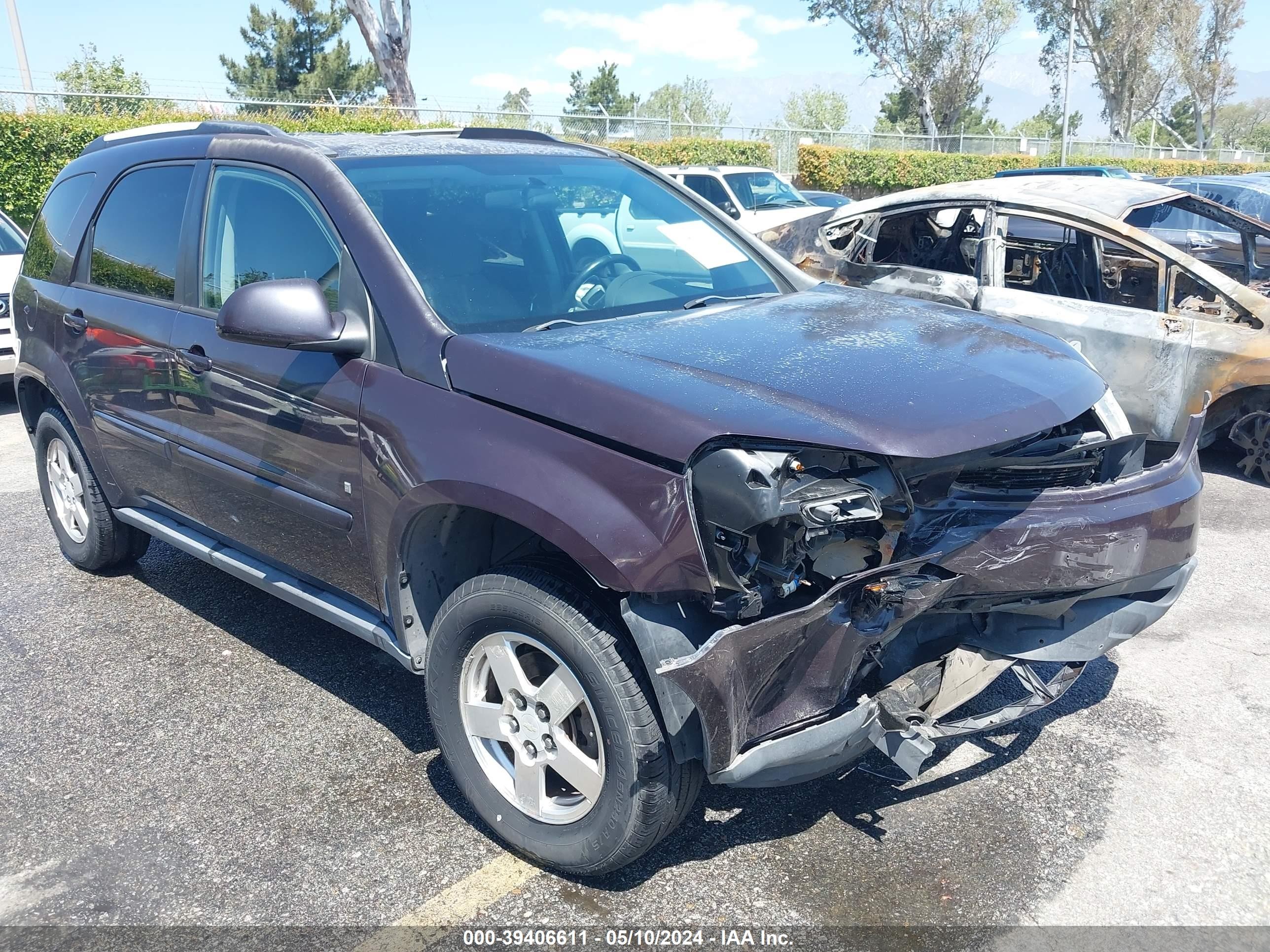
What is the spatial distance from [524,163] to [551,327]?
100cm

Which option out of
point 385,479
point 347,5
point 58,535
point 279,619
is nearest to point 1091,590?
point 385,479

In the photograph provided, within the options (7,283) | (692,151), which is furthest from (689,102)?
(7,283)

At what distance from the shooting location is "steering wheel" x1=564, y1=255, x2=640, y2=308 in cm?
334

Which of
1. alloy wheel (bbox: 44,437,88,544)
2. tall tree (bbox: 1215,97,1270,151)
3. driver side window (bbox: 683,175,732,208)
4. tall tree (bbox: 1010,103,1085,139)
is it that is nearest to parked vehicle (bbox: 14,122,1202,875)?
alloy wheel (bbox: 44,437,88,544)

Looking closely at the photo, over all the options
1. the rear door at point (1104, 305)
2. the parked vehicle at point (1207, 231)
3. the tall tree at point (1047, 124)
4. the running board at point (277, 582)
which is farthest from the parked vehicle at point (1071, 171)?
the tall tree at point (1047, 124)

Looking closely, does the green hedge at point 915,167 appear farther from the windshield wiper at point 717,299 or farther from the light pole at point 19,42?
the windshield wiper at point 717,299

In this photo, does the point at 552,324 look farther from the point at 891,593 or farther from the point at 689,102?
the point at 689,102

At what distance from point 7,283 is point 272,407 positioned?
686 centimetres

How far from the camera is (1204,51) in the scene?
190 feet

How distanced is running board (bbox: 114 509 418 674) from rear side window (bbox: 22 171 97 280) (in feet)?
4.22

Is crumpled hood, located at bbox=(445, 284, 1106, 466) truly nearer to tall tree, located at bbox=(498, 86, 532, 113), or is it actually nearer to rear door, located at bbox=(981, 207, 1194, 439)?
rear door, located at bbox=(981, 207, 1194, 439)

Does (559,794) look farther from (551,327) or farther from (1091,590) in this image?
(1091,590)

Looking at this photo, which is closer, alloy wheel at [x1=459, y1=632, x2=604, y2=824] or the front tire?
the front tire

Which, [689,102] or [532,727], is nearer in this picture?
[532,727]
